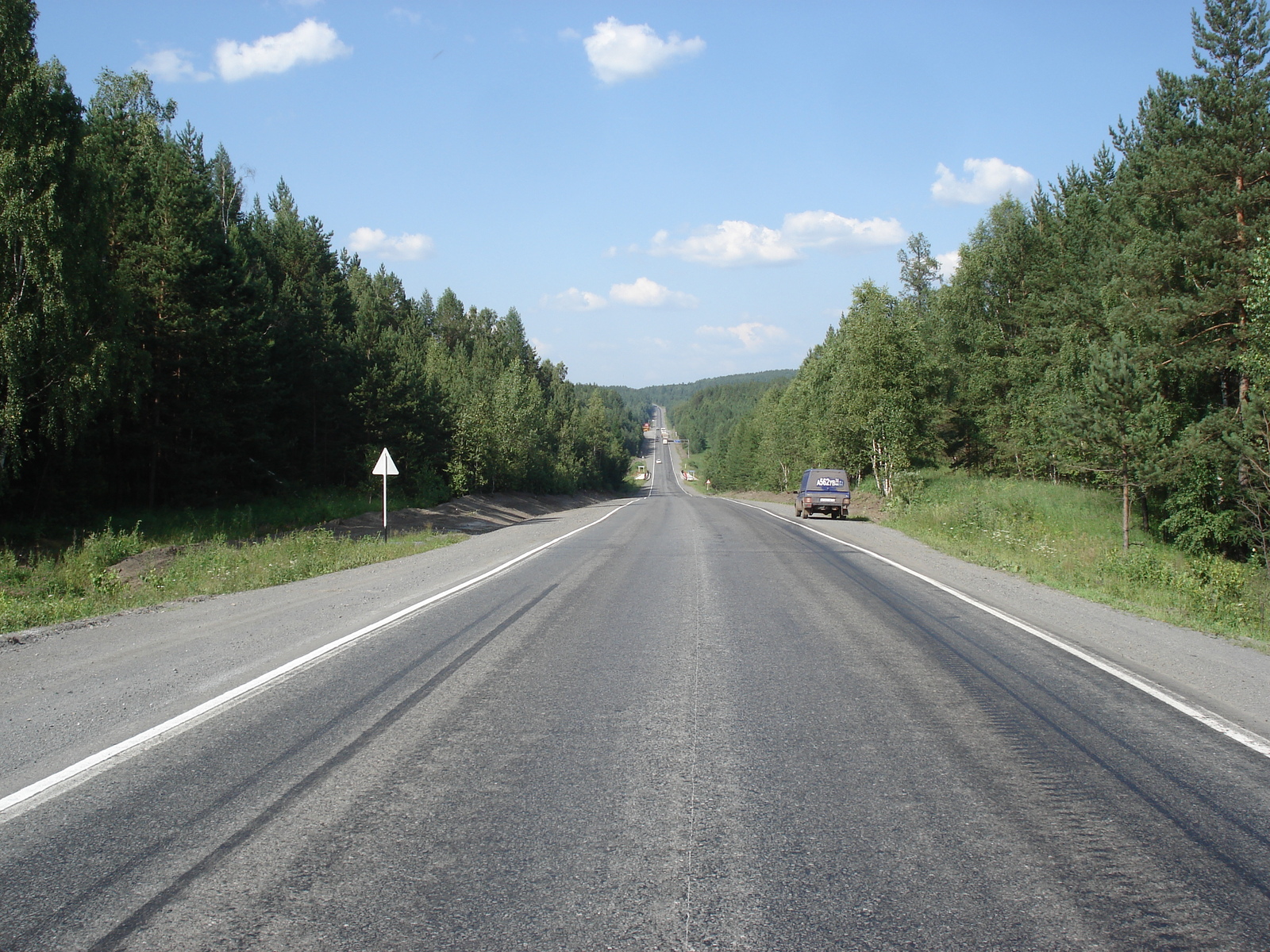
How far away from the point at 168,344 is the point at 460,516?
13.9 metres

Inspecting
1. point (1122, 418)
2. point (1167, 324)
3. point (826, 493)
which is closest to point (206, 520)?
point (826, 493)

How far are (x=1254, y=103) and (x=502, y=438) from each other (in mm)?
39533

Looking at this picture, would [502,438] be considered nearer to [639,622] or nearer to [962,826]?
[639,622]

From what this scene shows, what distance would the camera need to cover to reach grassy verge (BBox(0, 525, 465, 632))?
1141 cm

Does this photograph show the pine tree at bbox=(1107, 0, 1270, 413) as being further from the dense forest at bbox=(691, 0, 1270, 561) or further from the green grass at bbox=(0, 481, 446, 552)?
the green grass at bbox=(0, 481, 446, 552)

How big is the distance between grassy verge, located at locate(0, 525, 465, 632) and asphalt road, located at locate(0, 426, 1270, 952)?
6.63 meters

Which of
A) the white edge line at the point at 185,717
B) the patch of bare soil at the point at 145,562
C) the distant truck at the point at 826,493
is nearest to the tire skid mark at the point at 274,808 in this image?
the white edge line at the point at 185,717

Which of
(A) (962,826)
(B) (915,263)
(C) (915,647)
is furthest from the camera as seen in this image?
(B) (915,263)

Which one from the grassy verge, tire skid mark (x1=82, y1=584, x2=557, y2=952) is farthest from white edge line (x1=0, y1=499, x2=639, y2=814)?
the grassy verge

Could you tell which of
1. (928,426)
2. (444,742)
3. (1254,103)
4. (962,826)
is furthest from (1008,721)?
(928,426)

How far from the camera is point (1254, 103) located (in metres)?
23.5

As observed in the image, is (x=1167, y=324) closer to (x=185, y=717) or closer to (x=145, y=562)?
(x=185, y=717)

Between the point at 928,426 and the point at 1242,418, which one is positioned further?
the point at 928,426

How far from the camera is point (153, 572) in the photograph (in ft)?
50.9
